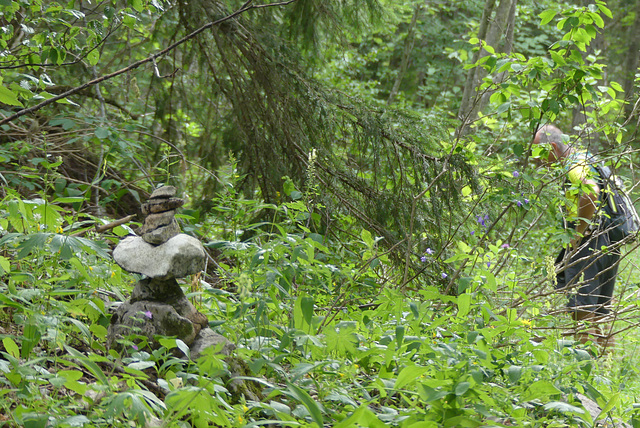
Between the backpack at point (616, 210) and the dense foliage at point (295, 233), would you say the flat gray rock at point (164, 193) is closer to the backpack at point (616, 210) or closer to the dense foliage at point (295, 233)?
the dense foliage at point (295, 233)

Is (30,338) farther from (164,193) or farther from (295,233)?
(295,233)

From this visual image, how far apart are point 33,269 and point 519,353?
7.06 feet

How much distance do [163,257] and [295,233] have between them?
51.5 inches

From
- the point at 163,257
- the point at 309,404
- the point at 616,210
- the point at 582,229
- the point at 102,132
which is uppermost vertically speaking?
the point at 102,132

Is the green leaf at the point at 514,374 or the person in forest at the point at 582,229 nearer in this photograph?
the green leaf at the point at 514,374

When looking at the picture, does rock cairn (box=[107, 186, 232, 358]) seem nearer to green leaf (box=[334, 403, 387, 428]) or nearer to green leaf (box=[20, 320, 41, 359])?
green leaf (box=[20, 320, 41, 359])

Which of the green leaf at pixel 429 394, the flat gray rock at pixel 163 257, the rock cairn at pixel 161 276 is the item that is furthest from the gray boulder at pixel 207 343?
the green leaf at pixel 429 394

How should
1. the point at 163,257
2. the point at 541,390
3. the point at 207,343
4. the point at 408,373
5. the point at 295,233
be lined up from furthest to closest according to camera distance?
1. the point at 295,233
2. the point at 207,343
3. the point at 163,257
4. the point at 541,390
5. the point at 408,373

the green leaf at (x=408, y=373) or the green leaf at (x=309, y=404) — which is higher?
the green leaf at (x=309, y=404)

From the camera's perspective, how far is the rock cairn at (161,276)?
2.07m

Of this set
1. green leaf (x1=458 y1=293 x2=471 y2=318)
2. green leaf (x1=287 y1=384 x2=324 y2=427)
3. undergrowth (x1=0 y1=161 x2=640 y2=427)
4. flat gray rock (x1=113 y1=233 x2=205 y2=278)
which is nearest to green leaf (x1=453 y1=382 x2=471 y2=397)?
undergrowth (x1=0 y1=161 x2=640 y2=427)

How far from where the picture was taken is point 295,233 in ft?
10.8

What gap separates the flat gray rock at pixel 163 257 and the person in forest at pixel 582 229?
217 cm

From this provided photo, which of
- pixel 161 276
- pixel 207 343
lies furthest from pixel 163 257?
pixel 207 343
